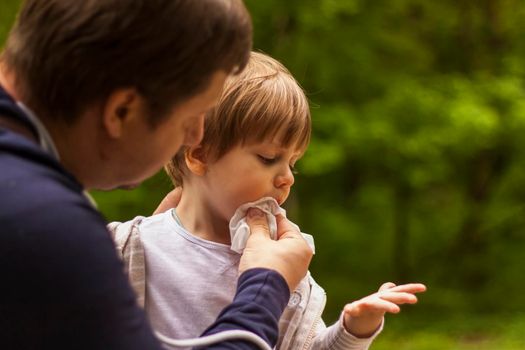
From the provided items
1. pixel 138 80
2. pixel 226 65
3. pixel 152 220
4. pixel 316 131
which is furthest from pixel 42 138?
pixel 316 131

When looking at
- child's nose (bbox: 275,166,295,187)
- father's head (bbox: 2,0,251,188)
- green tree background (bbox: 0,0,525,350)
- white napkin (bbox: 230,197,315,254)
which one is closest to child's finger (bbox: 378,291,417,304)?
white napkin (bbox: 230,197,315,254)

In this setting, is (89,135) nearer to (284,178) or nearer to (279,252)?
(279,252)

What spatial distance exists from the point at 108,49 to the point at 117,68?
3 cm

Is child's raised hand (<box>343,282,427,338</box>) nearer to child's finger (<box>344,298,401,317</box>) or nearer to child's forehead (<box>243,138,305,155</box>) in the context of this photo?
child's finger (<box>344,298,401,317</box>)

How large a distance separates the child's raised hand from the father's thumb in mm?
217

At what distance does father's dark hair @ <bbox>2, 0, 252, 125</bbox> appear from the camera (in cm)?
110

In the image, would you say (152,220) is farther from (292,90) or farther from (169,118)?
Result: (169,118)

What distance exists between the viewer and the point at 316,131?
673 centimetres

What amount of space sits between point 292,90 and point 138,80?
0.58 meters

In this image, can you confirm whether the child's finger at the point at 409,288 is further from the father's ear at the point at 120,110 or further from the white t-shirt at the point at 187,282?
the father's ear at the point at 120,110

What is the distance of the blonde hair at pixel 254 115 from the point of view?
5.27 feet

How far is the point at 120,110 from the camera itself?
1.14 meters

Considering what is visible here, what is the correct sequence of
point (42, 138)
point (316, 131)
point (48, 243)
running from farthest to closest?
point (316, 131) → point (42, 138) → point (48, 243)

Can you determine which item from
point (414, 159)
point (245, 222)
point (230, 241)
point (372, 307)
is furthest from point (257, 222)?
point (414, 159)
